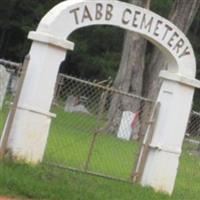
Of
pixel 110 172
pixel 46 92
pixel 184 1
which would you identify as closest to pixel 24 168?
pixel 46 92

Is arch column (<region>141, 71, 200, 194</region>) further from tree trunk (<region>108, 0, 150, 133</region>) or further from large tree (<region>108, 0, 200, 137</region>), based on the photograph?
tree trunk (<region>108, 0, 150, 133</region>)

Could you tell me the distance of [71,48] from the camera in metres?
13.7

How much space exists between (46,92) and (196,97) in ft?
133

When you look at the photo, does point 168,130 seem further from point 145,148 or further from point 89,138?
point 89,138

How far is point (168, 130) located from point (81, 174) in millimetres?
1859

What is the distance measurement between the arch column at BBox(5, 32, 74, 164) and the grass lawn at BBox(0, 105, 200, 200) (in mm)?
378

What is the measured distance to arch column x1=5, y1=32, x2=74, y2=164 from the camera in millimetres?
13312

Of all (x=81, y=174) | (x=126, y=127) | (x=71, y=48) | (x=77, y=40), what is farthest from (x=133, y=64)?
(x=77, y=40)

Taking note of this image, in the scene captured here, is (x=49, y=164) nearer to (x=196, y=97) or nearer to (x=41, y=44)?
(x=41, y=44)

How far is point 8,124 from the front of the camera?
13320 millimetres

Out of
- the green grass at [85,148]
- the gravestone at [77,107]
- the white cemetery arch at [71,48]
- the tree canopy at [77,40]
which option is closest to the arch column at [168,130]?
the white cemetery arch at [71,48]

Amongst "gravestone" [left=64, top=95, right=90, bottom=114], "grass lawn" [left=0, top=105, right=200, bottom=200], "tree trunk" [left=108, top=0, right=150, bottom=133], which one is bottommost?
"grass lawn" [left=0, top=105, right=200, bottom=200]

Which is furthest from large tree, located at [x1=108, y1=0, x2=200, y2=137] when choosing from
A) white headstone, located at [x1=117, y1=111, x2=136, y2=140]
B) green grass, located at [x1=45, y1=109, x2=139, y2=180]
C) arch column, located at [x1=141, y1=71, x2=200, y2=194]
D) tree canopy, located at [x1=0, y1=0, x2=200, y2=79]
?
tree canopy, located at [x1=0, y1=0, x2=200, y2=79]

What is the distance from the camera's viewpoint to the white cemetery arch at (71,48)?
13344 mm
